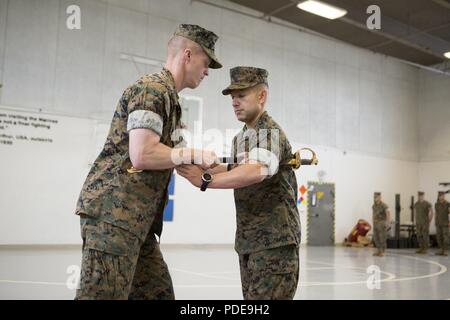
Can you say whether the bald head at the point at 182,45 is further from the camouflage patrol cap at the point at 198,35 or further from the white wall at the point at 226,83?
the white wall at the point at 226,83

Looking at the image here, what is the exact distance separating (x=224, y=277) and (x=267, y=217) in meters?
4.68

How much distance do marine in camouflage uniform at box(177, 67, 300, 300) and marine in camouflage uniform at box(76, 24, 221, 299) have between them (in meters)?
0.56

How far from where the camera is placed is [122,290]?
2.03m

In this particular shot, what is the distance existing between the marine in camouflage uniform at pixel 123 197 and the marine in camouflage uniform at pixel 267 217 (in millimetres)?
556

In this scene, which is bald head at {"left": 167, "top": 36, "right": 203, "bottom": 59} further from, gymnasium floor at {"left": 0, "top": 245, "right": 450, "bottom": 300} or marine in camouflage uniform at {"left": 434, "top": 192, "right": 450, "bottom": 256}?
marine in camouflage uniform at {"left": 434, "top": 192, "right": 450, "bottom": 256}

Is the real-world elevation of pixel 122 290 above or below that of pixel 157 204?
below

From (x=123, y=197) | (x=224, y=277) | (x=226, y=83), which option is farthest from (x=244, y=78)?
(x=226, y=83)

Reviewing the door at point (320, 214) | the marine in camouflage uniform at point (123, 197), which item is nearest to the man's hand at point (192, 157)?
the marine in camouflage uniform at point (123, 197)

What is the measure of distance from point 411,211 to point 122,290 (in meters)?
18.8

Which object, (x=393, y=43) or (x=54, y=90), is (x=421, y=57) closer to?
(x=393, y=43)

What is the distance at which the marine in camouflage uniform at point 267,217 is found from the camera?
249 cm

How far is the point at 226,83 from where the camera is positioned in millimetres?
13781

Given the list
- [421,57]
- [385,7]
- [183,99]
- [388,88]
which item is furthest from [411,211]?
[183,99]

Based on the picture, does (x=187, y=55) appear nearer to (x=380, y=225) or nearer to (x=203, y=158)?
(x=203, y=158)
